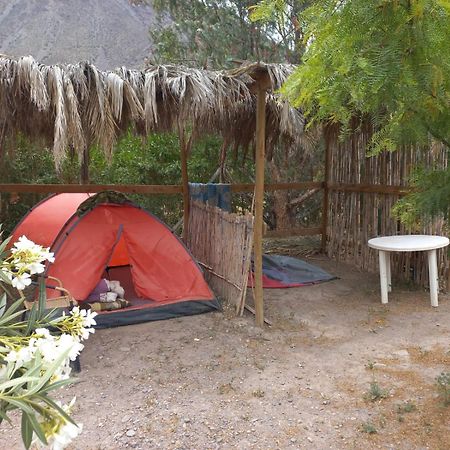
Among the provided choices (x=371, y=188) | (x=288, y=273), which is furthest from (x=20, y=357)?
(x=371, y=188)

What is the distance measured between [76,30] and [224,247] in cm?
2821

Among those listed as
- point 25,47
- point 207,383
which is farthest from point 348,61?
point 25,47

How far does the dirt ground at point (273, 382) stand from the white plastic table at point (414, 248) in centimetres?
20

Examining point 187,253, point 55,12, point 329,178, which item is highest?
point 55,12

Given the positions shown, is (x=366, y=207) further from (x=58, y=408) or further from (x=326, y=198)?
(x=58, y=408)

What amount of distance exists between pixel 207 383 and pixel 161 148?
5848mm

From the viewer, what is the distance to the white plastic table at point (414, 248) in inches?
189

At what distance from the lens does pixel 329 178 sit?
738 centimetres

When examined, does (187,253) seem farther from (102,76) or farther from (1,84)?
(1,84)

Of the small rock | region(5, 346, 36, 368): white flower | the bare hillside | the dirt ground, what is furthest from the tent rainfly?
the bare hillside

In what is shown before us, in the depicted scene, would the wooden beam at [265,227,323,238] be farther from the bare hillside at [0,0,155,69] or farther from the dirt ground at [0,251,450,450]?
the bare hillside at [0,0,155,69]

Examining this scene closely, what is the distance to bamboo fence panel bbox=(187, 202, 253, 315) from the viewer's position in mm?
4594

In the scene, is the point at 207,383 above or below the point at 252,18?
below

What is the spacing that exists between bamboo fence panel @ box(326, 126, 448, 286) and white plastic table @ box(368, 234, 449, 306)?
11.2 inches
